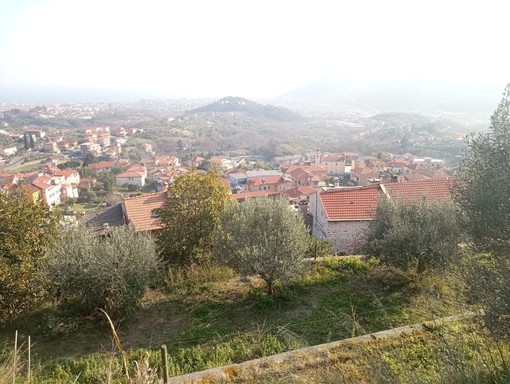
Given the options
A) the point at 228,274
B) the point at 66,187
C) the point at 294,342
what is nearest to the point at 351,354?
the point at 294,342

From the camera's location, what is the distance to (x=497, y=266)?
16.5ft

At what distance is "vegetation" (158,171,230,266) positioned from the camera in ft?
38.6

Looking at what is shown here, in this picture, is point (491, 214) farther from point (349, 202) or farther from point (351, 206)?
point (349, 202)

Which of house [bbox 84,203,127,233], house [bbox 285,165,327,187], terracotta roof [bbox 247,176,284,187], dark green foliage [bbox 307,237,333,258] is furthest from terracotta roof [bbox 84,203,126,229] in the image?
house [bbox 285,165,327,187]

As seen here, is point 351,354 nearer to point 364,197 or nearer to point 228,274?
point 228,274

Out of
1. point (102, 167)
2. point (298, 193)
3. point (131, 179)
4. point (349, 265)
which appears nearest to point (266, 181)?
point (298, 193)

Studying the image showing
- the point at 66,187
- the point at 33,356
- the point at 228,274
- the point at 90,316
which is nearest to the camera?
the point at 33,356

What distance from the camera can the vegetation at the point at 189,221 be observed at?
11.8 m

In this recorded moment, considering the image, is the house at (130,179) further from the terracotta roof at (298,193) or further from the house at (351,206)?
the house at (351,206)

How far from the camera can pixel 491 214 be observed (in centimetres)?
520

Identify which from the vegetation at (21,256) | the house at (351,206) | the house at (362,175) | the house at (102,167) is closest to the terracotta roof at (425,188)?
the house at (351,206)

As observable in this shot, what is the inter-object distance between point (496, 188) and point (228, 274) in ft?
23.8

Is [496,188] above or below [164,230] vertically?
above

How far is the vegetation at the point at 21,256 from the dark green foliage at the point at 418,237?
812cm
